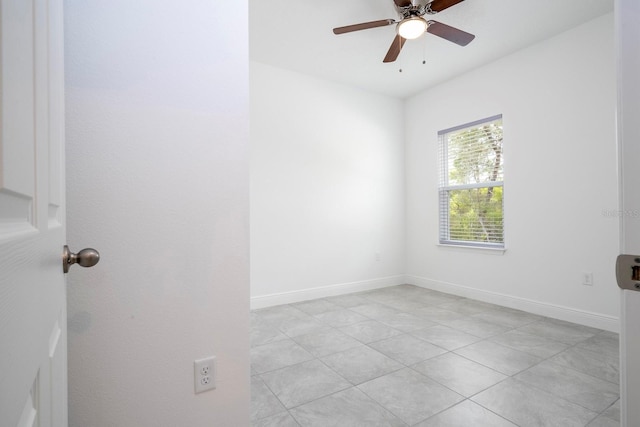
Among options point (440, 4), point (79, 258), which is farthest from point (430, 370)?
point (440, 4)

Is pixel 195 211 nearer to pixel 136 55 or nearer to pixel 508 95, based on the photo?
pixel 136 55

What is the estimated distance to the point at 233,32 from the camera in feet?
3.72

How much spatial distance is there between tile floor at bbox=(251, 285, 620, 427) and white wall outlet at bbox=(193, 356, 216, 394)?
614 millimetres

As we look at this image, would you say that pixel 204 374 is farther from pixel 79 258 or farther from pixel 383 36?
pixel 383 36

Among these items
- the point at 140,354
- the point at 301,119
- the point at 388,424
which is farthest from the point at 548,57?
the point at 140,354

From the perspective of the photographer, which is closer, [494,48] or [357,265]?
[494,48]

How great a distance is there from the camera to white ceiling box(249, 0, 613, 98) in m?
2.60

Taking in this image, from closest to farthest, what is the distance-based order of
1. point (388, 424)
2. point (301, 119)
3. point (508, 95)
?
point (388, 424) → point (508, 95) → point (301, 119)

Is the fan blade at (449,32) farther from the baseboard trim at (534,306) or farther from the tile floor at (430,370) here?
the baseboard trim at (534,306)

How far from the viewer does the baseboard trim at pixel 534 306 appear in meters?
2.69

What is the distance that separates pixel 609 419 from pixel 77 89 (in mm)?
2642

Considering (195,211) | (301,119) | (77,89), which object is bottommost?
(195,211)

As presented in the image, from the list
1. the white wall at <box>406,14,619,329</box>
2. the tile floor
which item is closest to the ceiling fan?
the white wall at <box>406,14,619,329</box>

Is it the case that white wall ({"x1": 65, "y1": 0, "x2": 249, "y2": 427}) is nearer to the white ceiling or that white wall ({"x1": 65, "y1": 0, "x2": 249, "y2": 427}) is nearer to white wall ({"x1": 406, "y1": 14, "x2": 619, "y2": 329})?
the white ceiling
